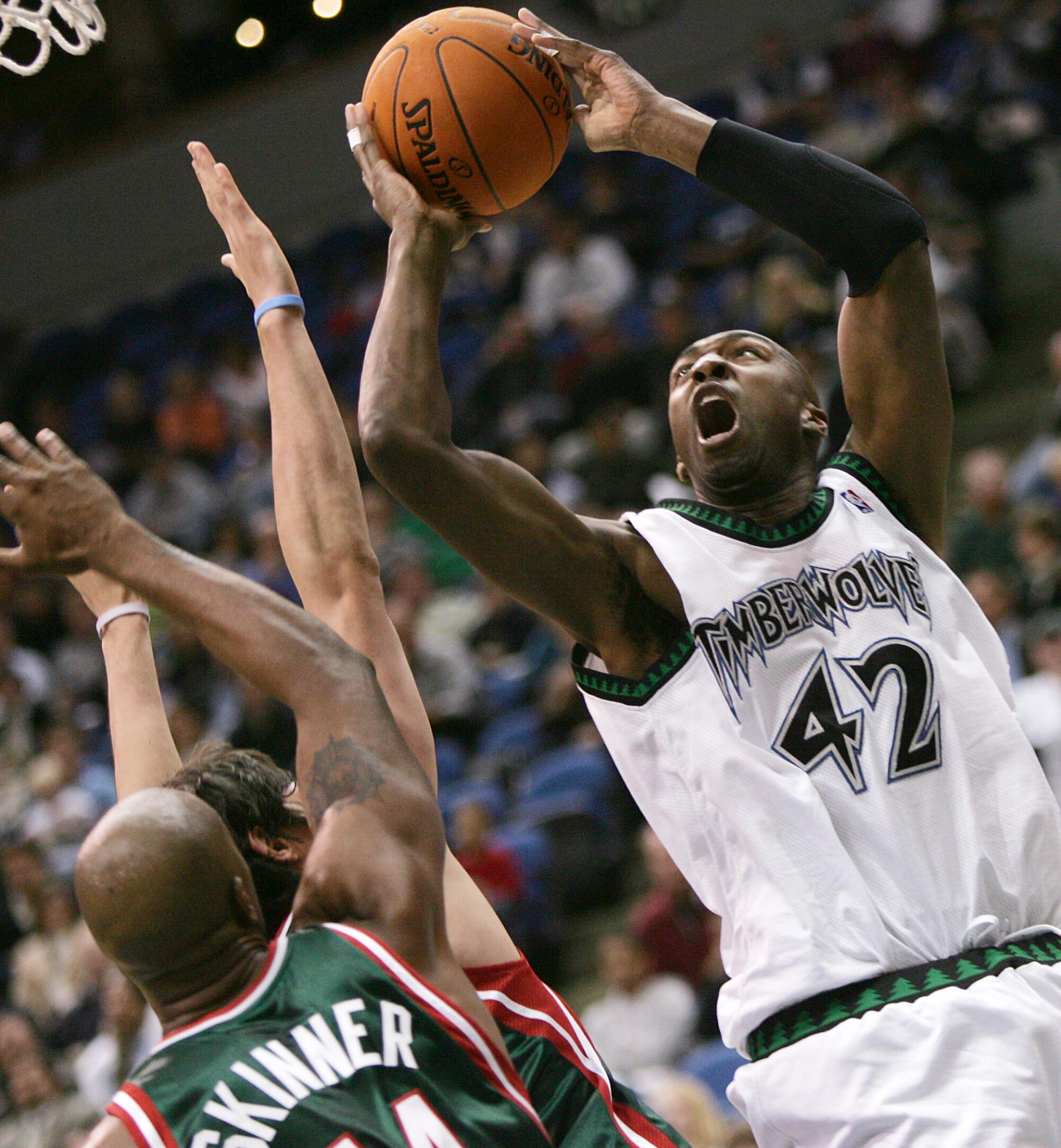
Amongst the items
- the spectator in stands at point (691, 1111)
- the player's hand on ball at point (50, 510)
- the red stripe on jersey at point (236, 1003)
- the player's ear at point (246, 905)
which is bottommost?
the spectator in stands at point (691, 1111)

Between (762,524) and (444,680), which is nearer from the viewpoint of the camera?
(762,524)

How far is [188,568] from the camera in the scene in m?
2.10

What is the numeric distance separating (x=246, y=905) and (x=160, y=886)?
0.54 ft

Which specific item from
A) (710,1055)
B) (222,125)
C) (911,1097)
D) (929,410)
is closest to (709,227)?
(222,125)

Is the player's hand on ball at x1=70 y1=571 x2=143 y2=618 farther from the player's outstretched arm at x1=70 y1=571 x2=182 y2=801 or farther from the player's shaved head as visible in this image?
the player's shaved head

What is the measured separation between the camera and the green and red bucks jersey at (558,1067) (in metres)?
2.35

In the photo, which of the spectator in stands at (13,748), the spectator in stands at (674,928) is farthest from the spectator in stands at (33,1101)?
the spectator in stands at (674,928)

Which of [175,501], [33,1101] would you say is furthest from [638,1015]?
[175,501]

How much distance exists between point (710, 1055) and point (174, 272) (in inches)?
432

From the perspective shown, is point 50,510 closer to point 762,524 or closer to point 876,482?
point 762,524

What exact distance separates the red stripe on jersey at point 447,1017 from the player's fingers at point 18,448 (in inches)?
28.4

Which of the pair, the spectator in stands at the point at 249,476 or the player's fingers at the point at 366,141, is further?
the spectator in stands at the point at 249,476

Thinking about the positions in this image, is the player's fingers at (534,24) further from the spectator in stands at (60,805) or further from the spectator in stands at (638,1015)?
the spectator in stands at (60,805)

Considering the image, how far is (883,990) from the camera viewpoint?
A: 2295mm
